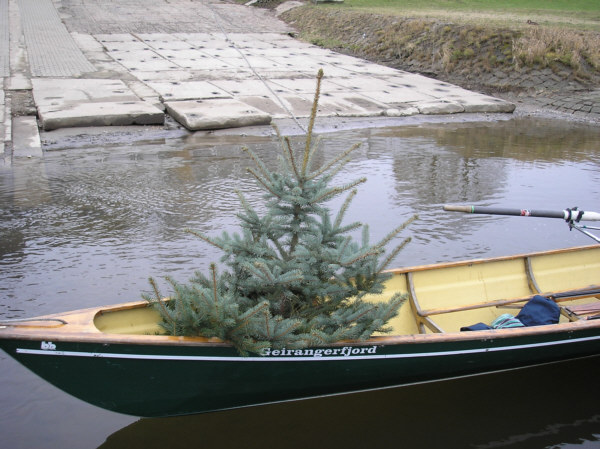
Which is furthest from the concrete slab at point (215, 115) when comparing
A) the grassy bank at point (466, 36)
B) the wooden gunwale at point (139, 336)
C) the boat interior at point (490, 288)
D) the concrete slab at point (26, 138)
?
the wooden gunwale at point (139, 336)

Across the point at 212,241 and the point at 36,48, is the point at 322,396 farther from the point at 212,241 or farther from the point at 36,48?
the point at 36,48

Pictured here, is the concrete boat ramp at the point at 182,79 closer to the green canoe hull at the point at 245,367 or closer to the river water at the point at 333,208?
the river water at the point at 333,208

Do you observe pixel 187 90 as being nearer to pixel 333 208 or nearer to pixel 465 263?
pixel 333 208

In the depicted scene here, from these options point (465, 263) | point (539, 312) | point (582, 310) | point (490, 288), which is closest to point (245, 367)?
point (465, 263)

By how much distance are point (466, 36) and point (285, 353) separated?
1707cm

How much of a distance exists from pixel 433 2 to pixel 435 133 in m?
15.9

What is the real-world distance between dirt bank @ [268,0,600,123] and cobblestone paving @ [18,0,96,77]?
972 centimetres

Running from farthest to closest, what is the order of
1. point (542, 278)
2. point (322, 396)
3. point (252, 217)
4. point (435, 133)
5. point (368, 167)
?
point (435, 133)
point (368, 167)
point (542, 278)
point (322, 396)
point (252, 217)

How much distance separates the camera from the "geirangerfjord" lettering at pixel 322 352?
16.7 ft

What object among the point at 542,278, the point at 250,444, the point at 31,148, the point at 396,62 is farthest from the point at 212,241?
the point at 396,62

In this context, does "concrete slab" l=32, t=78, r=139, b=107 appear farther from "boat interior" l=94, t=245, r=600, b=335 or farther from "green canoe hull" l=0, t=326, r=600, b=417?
"green canoe hull" l=0, t=326, r=600, b=417

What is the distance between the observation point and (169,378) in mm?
5059

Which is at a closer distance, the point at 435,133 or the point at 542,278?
the point at 542,278

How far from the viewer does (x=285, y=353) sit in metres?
5.13
